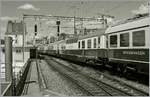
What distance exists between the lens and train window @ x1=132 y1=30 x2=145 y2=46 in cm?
A: 1268

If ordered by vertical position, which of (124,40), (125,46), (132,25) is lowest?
(125,46)

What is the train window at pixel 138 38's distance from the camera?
12.7 m

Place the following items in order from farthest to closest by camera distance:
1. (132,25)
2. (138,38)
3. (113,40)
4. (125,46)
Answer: (113,40), (125,46), (132,25), (138,38)

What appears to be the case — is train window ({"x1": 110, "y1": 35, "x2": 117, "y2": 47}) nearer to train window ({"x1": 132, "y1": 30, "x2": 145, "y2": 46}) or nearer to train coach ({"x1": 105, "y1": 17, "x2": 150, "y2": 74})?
train coach ({"x1": 105, "y1": 17, "x2": 150, "y2": 74})

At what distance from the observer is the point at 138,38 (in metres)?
13.1

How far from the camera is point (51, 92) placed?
13133mm

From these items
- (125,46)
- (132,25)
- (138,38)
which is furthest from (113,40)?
(138,38)

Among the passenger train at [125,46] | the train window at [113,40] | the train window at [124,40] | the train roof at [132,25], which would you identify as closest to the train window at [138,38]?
the passenger train at [125,46]

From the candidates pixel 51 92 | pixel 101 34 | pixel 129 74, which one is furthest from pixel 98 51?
pixel 51 92

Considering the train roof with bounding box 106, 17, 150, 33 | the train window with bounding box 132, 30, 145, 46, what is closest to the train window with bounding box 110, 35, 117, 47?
the train roof with bounding box 106, 17, 150, 33

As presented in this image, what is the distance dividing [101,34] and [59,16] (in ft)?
71.9

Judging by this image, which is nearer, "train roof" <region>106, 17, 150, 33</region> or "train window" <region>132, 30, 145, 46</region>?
"train roof" <region>106, 17, 150, 33</region>

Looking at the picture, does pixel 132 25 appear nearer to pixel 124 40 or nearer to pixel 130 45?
pixel 130 45

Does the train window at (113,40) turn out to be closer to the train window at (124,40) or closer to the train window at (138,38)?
the train window at (124,40)
